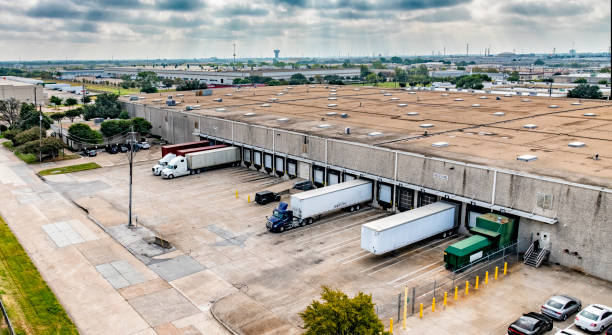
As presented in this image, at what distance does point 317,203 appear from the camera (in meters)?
44.1

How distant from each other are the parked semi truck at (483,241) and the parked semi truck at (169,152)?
4005 centimetres


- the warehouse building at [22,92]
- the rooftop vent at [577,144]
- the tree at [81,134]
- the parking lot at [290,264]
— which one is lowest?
the parking lot at [290,264]

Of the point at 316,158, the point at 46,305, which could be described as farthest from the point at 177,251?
the point at 316,158

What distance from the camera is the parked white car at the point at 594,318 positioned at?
2594 centimetres

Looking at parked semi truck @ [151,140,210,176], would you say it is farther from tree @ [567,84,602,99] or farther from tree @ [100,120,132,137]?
tree @ [567,84,602,99]

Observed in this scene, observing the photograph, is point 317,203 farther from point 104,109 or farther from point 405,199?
point 104,109

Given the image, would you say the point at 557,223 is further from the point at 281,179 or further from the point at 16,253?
the point at 16,253

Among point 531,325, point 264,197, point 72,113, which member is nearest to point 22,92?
point 72,113

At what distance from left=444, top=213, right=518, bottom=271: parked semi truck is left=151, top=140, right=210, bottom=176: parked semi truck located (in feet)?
131

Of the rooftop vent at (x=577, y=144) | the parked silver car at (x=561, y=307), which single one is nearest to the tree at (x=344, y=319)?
the parked silver car at (x=561, y=307)

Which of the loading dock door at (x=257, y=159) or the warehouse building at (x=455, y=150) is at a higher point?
the warehouse building at (x=455, y=150)

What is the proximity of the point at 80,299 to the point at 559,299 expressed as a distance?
2906 centimetres

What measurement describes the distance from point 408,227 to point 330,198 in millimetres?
9742

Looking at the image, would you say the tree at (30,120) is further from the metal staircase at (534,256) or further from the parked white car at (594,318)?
the parked white car at (594,318)
